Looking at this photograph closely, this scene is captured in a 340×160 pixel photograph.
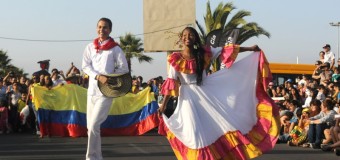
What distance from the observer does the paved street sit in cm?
1025

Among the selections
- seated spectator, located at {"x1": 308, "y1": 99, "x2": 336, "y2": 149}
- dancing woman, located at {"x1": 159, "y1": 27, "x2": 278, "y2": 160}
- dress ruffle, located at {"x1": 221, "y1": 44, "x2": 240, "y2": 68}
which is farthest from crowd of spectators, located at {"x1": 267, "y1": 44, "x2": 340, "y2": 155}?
dress ruffle, located at {"x1": 221, "y1": 44, "x2": 240, "y2": 68}

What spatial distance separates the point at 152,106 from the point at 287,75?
10715 millimetres

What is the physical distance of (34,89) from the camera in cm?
1540

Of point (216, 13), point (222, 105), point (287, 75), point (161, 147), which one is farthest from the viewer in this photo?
point (216, 13)

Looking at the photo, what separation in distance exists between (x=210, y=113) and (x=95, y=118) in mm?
1611

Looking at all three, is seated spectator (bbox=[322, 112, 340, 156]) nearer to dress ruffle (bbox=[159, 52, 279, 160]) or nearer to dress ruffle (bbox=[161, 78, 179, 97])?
dress ruffle (bbox=[159, 52, 279, 160])

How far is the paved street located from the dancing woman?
8.40ft

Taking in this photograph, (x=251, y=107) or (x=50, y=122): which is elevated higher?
(x=251, y=107)

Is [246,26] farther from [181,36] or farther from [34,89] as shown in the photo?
[181,36]

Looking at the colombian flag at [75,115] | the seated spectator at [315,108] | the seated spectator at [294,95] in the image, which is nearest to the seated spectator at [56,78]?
the colombian flag at [75,115]

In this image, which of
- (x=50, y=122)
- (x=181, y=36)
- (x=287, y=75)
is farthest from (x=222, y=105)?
(x=287, y=75)

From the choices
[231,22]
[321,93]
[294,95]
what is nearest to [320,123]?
[321,93]

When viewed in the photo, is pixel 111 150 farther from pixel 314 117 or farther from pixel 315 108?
pixel 315 108

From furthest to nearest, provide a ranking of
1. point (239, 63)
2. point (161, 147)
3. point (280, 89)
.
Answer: point (280, 89) → point (161, 147) → point (239, 63)
